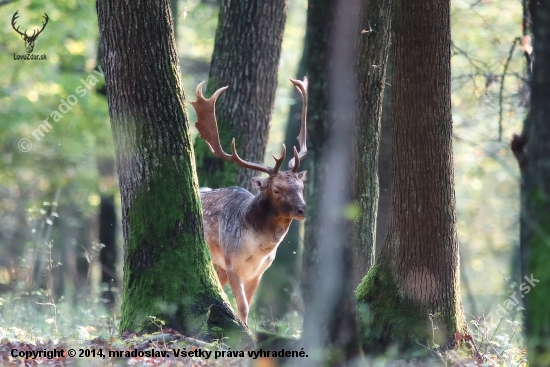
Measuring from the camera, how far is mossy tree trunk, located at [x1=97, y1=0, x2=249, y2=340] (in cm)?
A: 751

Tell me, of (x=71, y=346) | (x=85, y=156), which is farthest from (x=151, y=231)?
(x=85, y=156)

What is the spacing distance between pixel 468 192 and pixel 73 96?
19283 mm

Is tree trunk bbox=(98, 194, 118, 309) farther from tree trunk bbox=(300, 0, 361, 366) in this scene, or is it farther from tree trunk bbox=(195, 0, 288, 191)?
tree trunk bbox=(300, 0, 361, 366)

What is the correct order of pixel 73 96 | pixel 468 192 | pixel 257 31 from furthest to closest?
pixel 468 192, pixel 73 96, pixel 257 31

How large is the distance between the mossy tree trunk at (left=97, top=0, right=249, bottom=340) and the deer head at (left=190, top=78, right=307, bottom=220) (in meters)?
1.79

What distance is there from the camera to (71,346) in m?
6.94

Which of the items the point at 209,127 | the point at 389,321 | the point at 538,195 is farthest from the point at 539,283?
the point at 209,127

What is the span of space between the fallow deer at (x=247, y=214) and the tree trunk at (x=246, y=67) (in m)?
0.97

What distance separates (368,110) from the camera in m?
8.88

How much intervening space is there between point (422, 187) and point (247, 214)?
12.7 feet

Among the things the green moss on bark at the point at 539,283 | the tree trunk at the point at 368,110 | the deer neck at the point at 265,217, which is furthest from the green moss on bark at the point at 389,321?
the deer neck at the point at 265,217

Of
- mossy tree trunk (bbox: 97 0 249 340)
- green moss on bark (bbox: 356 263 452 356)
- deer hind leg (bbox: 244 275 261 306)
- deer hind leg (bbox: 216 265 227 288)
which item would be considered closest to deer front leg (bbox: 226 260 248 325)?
deer hind leg (bbox: 244 275 261 306)

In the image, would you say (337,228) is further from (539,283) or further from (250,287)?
(250,287)

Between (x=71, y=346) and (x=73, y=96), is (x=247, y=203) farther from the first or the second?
(x=73, y=96)
